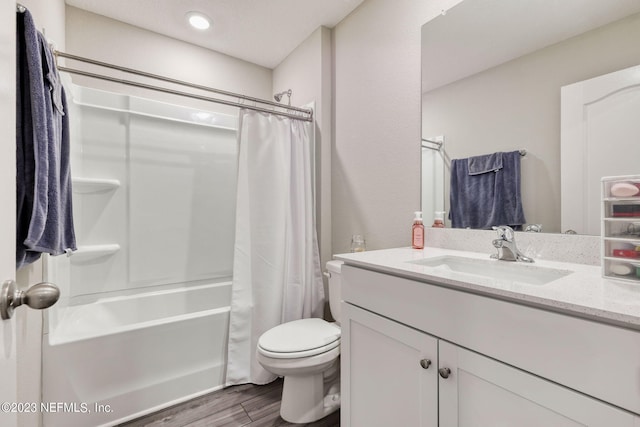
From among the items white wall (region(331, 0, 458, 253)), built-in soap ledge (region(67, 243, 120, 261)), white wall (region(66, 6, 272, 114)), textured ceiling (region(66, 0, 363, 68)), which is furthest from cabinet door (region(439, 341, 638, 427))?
white wall (region(66, 6, 272, 114))

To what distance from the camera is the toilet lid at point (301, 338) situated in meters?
1.44

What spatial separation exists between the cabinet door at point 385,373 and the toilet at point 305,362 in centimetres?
25

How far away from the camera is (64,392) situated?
1379 mm

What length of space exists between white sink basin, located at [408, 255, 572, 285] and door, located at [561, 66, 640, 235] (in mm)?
229

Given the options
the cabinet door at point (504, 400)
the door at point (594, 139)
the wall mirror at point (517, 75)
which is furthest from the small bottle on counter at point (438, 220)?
the cabinet door at point (504, 400)

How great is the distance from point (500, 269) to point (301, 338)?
101 centimetres

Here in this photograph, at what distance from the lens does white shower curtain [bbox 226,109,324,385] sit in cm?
186

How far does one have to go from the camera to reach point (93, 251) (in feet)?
6.44

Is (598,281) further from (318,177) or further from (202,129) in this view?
(202,129)

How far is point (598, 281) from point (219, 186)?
2431 millimetres

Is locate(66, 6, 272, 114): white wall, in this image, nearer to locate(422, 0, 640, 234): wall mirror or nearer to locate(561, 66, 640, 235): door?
locate(422, 0, 640, 234): wall mirror

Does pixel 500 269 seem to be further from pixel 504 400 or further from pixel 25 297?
pixel 25 297

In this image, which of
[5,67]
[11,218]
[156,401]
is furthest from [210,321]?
[5,67]

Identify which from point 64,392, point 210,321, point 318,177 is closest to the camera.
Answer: point 64,392
